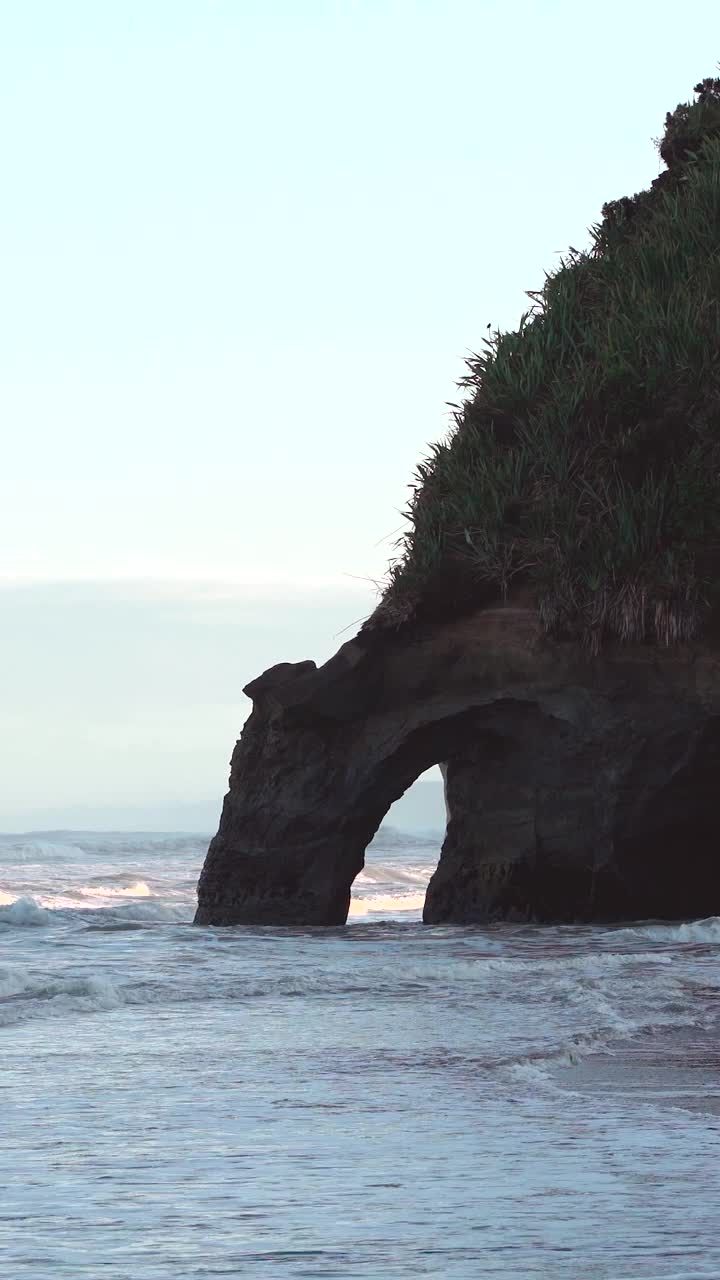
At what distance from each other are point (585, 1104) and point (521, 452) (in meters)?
10.7

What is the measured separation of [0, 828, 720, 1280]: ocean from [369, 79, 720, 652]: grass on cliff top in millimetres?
3959

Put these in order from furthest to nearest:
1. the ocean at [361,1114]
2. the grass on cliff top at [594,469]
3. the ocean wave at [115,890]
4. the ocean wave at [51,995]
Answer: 1. the ocean wave at [115,890]
2. the grass on cliff top at [594,469]
3. the ocean wave at [51,995]
4. the ocean at [361,1114]

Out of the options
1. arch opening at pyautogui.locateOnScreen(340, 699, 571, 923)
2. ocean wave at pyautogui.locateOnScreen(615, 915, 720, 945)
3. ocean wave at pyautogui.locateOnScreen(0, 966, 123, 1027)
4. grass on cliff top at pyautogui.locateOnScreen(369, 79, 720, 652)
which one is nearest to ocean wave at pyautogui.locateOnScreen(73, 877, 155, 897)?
arch opening at pyautogui.locateOnScreen(340, 699, 571, 923)

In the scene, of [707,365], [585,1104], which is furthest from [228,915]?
[585,1104]

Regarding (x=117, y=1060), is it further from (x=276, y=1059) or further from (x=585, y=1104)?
(x=585, y=1104)

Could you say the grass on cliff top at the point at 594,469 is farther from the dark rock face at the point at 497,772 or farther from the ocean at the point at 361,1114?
the ocean at the point at 361,1114

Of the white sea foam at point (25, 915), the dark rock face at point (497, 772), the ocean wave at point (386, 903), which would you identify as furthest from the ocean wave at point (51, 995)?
the ocean wave at point (386, 903)

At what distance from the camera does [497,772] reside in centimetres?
1511

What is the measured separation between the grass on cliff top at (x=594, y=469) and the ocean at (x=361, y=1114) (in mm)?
3959

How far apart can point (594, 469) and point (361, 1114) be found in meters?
10.7

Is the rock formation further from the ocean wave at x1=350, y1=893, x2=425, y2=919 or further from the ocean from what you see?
the ocean wave at x1=350, y1=893, x2=425, y2=919

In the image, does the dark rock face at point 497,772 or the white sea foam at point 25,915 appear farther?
the white sea foam at point 25,915

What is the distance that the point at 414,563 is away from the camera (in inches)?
612

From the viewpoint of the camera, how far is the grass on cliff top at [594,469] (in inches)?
576
